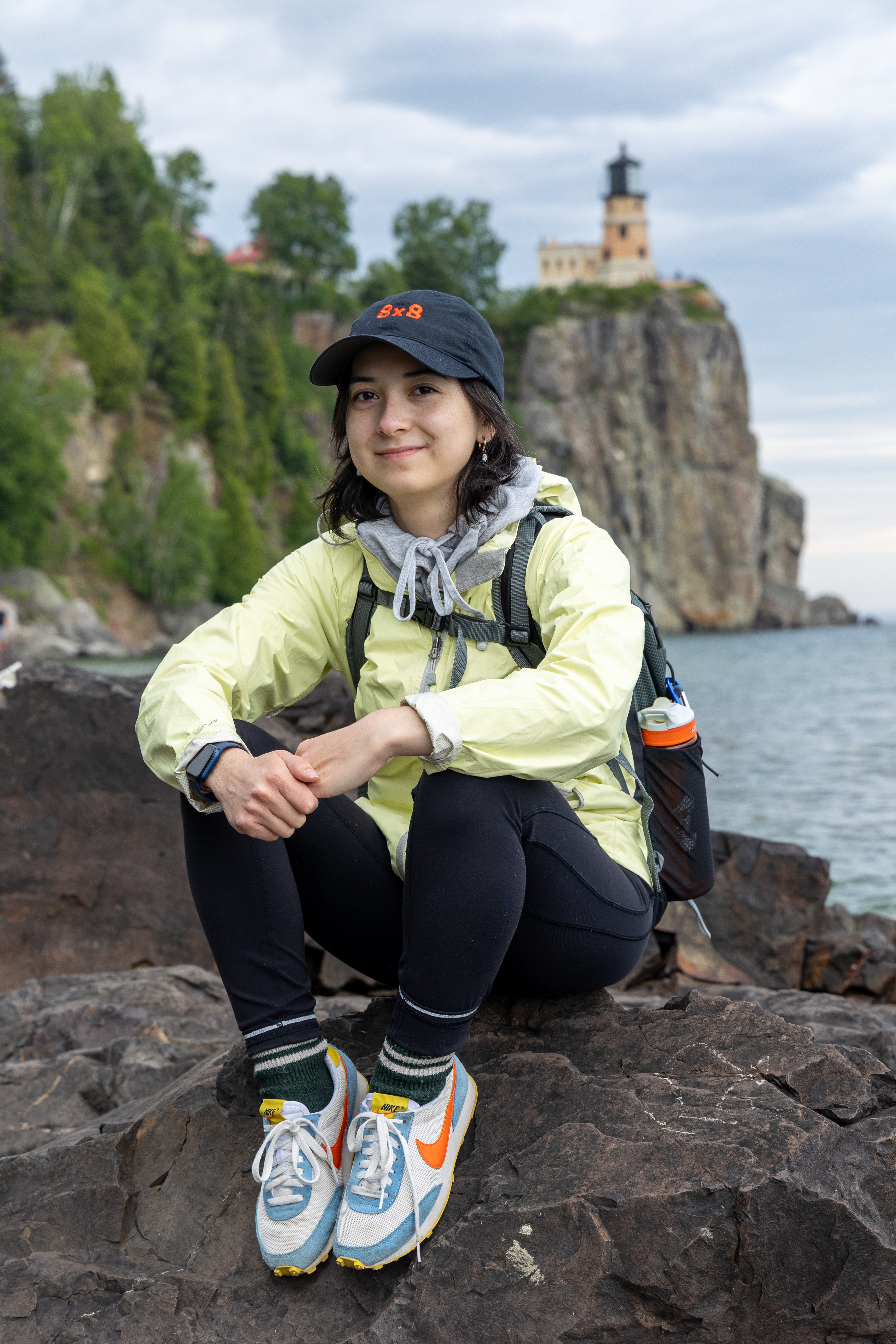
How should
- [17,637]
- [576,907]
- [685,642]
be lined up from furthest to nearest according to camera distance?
1. [685,642]
2. [17,637]
3. [576,907]

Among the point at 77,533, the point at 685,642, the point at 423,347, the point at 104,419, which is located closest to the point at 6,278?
the point at 104,419

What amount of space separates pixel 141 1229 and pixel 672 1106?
3.74 feet

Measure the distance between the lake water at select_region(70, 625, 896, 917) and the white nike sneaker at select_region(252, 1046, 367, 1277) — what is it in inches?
281

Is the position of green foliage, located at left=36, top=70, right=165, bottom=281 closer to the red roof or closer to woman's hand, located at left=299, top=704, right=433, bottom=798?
the red roof

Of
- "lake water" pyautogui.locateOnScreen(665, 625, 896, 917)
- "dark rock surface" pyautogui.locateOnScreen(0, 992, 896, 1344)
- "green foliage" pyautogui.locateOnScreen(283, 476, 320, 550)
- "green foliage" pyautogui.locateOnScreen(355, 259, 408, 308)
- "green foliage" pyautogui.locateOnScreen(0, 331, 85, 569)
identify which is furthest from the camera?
"green foliage" pyautogui.locateOnScreen(355, 259, 408, 308)

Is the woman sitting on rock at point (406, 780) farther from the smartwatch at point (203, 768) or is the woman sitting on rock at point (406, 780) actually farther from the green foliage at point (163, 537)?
the green foliage at point (163, 537)

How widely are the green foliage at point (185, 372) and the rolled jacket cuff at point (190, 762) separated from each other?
5105 centimetres

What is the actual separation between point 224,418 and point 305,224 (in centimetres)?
2564

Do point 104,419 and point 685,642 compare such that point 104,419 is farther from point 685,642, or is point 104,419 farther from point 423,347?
Result: point 423,347

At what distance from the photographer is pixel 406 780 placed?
8.85 feet

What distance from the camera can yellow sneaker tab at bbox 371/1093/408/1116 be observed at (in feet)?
7.60

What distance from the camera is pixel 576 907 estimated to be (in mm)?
2441

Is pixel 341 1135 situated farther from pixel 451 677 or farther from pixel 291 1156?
pixel 451 677

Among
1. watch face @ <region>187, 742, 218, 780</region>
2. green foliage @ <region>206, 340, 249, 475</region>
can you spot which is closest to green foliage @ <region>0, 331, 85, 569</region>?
green foliage @ <region>206, 340, 249, 475</region>
